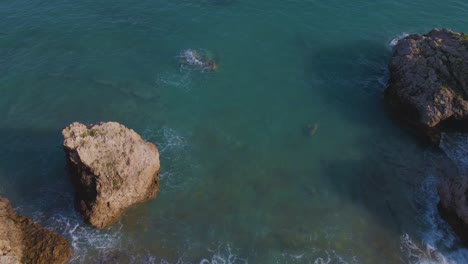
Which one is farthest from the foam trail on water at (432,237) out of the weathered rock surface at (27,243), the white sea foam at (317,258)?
the weathered rock surface at (27,243)

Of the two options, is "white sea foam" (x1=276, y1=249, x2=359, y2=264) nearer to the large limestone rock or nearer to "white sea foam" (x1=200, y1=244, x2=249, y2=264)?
"white sea foam" (x1=200, y1=244, x2=249, y2=264)

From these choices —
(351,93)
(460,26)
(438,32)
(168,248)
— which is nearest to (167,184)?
(168,248)

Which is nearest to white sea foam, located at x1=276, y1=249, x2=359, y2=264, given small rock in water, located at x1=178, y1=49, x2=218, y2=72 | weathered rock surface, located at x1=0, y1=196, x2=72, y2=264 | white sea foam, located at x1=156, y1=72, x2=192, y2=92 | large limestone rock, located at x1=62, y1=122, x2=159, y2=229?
large limestone rock, located at x1=62, y1=122, x2=159, y2=229

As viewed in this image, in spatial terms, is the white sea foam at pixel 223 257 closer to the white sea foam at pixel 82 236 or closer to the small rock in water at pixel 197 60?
the white sea foam at pixel 82 236

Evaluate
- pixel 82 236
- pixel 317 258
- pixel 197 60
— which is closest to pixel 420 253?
pixel 317 258

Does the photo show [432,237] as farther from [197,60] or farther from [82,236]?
[197,60]

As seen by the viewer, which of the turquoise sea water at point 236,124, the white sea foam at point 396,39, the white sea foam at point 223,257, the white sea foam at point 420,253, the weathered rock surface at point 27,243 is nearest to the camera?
the weathered rock surface at point 27,243

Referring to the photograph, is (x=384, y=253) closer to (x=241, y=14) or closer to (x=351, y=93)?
(x=351, y=93)
